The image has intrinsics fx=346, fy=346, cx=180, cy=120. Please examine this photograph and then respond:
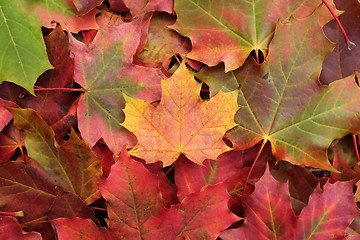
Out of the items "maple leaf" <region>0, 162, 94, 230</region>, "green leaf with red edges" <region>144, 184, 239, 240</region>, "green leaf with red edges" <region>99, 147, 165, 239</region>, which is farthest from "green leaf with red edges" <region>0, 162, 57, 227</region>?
"green leaf with red edges" <region>144, 184, 239, 240</region>

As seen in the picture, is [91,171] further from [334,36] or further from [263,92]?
[334,36]

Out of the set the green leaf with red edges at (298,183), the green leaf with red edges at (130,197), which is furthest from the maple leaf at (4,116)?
the green leaf with red edges at (298,183)

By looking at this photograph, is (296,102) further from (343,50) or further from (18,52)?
(18,52)

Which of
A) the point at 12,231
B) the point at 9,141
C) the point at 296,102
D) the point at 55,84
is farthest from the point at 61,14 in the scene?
the point at 296,102

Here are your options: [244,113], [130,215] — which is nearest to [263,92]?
[244,113]

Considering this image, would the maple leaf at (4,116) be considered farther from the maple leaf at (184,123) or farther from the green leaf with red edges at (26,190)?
the maple leaf at (184,123)

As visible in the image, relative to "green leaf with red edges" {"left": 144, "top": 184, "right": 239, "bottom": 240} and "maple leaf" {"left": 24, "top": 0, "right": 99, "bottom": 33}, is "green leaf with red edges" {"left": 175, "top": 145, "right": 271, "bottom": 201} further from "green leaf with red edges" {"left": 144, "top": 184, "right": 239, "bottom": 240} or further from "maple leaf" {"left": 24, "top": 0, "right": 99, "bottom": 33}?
"maple leaf" {"left": 24, "top": 0, "right": 99, "bottom": 33}
